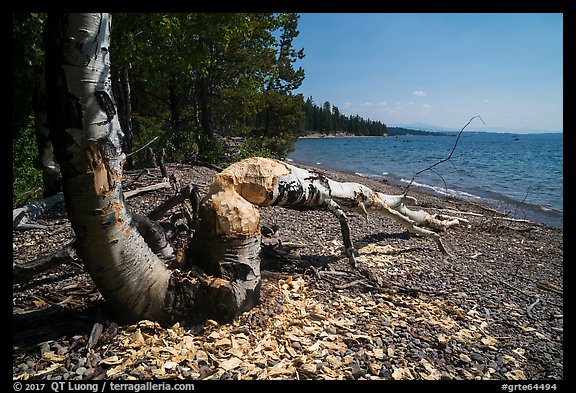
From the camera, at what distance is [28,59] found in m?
6.83

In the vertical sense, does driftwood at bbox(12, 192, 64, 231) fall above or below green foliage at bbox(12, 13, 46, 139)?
below

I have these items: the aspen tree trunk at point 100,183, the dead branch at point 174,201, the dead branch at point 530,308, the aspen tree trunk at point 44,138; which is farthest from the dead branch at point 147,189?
the dead branch at point 530,308

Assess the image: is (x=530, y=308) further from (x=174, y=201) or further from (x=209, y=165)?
(x=209, y=165)

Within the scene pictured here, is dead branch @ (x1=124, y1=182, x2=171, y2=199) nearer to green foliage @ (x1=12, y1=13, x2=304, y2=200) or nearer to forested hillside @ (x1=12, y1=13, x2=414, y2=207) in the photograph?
→ forested hillside @ (x1=12, y1=13, x2=414, y2=207)

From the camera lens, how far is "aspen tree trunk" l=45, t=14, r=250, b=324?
2.52 meters

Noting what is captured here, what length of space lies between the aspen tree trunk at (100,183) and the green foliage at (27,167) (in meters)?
8.12

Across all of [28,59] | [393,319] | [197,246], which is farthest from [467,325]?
[28,59]

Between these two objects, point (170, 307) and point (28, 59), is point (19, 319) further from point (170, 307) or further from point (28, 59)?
point (28, 59)

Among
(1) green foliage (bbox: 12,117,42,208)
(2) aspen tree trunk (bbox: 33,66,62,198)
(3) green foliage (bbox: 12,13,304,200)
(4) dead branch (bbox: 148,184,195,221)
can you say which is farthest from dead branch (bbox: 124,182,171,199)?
(1) green foliage (bbox: 12,117,42,208)

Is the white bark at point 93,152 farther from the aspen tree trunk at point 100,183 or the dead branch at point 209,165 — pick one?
the dead branch at point 209,165

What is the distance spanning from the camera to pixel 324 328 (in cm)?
346

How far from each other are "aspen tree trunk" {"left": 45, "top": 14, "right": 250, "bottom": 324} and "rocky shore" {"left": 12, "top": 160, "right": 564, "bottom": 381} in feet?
0.83

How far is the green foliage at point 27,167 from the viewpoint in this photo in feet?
30.7

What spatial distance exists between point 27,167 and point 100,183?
31.4 feet
